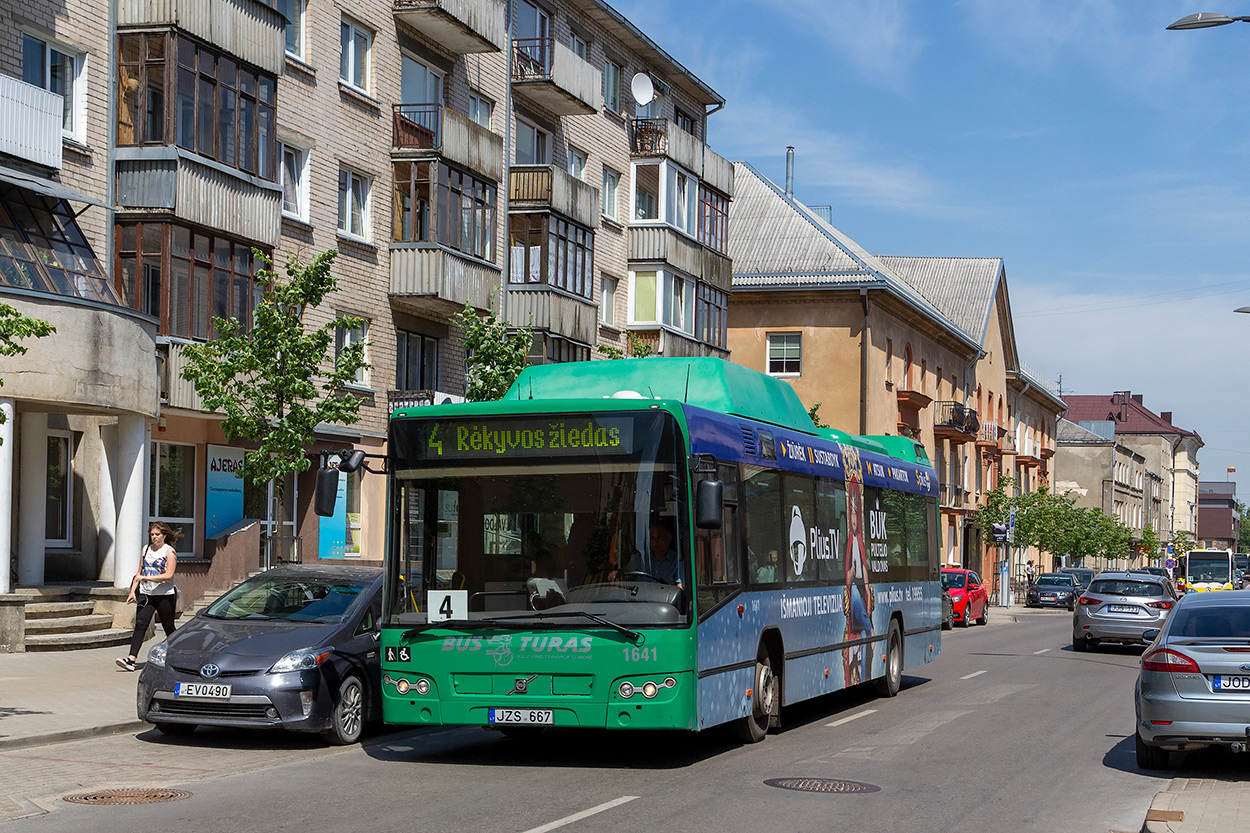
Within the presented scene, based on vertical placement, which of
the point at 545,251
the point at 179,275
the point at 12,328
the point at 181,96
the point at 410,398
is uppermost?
the point at 181,96

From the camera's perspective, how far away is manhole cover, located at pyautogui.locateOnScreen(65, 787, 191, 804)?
10.1 metres

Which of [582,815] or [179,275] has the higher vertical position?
[179,275]

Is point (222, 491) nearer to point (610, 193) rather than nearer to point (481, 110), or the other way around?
point (481, 110)

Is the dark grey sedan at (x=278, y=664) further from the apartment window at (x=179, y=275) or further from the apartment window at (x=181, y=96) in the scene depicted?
the apartment window at (x=181, y=96)

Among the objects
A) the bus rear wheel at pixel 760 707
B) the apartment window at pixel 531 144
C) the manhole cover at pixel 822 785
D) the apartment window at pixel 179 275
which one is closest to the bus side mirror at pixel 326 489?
the manhole cover at pixel 822 785

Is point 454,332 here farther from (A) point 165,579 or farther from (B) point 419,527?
(B) point 419,527

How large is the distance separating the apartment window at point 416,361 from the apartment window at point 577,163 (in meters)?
8.95

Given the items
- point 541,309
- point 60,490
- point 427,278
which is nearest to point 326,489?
point 60,490

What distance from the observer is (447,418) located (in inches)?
482

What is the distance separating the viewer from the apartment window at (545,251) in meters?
37.4

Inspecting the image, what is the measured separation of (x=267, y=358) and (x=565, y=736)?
8.94 m

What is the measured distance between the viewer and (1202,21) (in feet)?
54.9

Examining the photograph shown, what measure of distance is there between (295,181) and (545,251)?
8.38 meters

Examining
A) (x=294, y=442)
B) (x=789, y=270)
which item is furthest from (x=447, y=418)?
(x=789, y=270)
